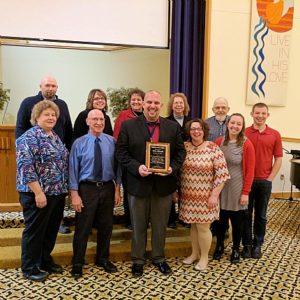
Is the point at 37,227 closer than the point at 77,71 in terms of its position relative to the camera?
Yes

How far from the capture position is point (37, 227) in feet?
8.90

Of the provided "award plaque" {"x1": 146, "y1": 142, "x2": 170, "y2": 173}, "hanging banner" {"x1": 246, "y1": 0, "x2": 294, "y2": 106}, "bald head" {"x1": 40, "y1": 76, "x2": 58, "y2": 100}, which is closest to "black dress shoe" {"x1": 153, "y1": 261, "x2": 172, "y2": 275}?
"award plaque" {"x1": 146, "y1": 142, "x2": 170, "y2": 173}

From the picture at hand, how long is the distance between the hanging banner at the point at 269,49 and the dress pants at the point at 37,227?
3823 mm

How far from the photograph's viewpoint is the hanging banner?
17.9ft

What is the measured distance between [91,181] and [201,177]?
36.0 inches

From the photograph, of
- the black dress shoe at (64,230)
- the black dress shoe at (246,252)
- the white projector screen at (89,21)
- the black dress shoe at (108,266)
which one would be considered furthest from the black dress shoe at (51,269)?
the white projector screen at (89,21)

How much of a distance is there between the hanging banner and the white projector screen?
4.69 ft

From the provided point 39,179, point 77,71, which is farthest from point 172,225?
point 77,71

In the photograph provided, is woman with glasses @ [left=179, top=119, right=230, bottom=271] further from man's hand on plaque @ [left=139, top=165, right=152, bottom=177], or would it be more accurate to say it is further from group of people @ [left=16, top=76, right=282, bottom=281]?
man's hand on plaque @ [left=139, top=165, right=152, bottom=177]

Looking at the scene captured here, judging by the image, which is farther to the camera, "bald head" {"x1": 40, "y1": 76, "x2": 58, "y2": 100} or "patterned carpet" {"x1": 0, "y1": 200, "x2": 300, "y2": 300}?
"bald head" {"x1": 40, "y1": 76, "x2": 58, "y2": 100}

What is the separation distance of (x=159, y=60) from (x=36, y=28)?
2.41 m

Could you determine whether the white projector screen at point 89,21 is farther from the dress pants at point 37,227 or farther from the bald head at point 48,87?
the dress pants at point 37,227

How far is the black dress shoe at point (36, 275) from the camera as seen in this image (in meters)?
2.83

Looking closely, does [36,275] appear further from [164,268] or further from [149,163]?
[149,163]
